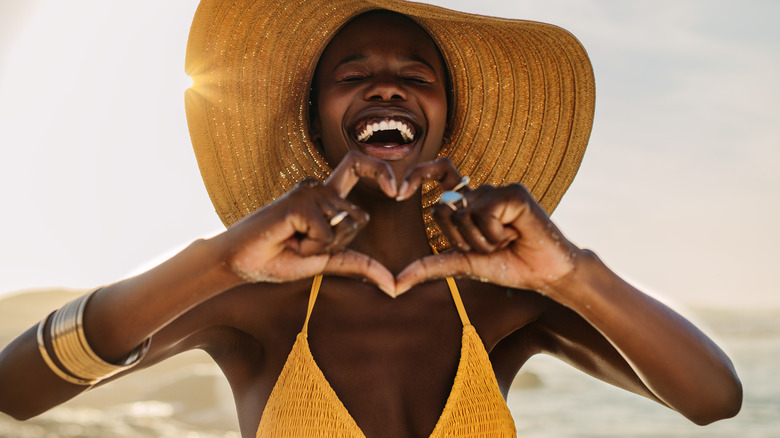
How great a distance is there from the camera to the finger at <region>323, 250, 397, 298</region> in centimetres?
163

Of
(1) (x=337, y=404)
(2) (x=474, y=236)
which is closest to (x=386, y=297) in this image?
(1) (x=337, y=404)

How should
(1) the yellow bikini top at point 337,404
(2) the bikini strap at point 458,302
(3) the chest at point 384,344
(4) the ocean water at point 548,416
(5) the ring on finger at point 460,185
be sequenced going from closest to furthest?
1. (5) the ring on finger at point 460,185
2. (1) the yellow bikini top at point 337,404
3. (3) the chest at point 384,344
4. (2) the bikini strap at point 458,302
5. (4) the ocean water at point 548,416

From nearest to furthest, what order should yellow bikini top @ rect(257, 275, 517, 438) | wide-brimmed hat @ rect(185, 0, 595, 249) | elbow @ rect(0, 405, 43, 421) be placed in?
elbow @ rect(0, 405, 43, 421)
yellow bikini top @ rect(257, 275, 517, 438)
wide-brimmed hat @ rect(185, 0, 595, 249)

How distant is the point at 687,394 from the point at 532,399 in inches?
426

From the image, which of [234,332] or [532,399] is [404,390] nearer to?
[234,332]

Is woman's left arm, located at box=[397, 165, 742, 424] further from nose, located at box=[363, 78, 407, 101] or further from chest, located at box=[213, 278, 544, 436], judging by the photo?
Result: nose, located at box=[363, 78, 407, 101]

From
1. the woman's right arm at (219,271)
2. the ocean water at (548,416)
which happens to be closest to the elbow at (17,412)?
the woman's right arm at (219,271)

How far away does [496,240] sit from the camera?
5.10 ft

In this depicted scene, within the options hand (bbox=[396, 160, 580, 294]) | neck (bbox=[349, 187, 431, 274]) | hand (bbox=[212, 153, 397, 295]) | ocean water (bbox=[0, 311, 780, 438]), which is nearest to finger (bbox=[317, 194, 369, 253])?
hand (bbox=[212, 153, 397, 295])

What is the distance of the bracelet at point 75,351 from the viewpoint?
167 cm

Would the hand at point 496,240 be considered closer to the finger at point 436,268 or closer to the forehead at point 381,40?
the finger at point 436,268

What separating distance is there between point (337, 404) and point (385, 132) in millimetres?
935

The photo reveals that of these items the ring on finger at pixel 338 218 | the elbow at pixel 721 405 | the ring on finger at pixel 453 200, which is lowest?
the elbow at pixel 721 405

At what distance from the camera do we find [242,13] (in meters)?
2.65
